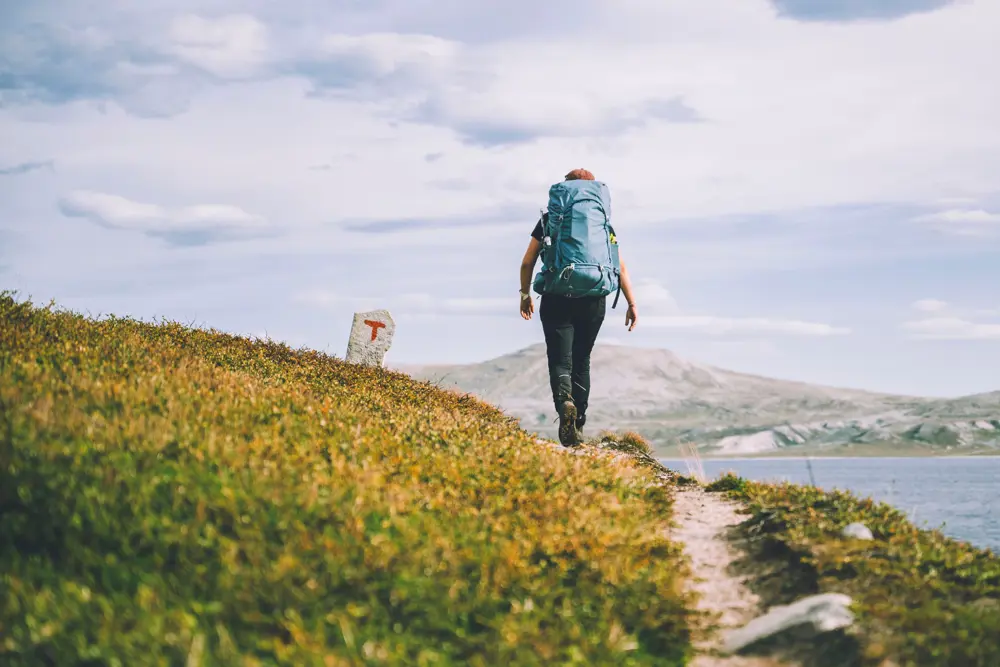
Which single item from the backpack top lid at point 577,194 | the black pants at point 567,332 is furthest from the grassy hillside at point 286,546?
the backpack top lid at point 577,194

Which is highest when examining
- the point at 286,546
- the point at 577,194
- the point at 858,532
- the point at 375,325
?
the point at 577,194

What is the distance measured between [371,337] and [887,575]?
1387 cm

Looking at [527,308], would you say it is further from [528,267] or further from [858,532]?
[858,532]

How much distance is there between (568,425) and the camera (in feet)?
43.5

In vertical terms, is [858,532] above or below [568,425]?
below

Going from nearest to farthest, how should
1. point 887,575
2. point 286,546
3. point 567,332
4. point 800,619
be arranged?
point 286,546
point 800,619
point 887,575
point 567,332

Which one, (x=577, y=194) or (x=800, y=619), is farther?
(x=577, y=194)

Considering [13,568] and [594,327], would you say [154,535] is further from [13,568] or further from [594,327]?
[594,327]

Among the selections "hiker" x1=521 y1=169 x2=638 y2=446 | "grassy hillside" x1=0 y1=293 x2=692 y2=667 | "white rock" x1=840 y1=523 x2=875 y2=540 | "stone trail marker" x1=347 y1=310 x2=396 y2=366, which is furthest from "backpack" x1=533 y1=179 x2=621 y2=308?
"stone trail marker" x1=347 y1=310 x2=396 y2=366

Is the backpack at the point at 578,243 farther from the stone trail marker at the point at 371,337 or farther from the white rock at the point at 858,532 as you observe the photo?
the stone trail marker at the point at 371,337

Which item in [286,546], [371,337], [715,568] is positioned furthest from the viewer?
[371,337]

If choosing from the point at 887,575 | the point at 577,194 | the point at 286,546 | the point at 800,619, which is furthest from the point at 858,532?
the point at 577,194

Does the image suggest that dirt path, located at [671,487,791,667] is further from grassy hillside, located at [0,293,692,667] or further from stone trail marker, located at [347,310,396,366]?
stone trail marker, located at [347,310,396,366]

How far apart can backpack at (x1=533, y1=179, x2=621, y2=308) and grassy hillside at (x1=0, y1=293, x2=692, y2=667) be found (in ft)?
11.6
